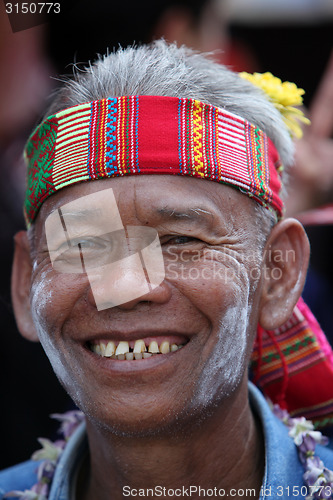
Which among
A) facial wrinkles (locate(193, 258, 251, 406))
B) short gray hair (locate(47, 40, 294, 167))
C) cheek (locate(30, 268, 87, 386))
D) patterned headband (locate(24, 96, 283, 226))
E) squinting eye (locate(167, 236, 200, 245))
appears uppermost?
short gray hair (locate(47, 40, 294, 167))

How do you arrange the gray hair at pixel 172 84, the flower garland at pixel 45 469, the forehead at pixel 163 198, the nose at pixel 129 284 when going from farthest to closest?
the flower garland at pixel 45 469
the gray hair at pixel 172 84
the forehead at pixel 163 198
the nose at pixel 129 284

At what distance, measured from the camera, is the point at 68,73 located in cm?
287

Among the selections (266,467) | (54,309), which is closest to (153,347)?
(54,309)

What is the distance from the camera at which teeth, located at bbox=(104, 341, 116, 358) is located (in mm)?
2295

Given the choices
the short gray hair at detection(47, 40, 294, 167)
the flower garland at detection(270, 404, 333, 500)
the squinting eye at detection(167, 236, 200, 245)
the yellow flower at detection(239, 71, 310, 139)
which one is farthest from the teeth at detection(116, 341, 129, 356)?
the yellow flower at detection(239, 71, 310, 139)

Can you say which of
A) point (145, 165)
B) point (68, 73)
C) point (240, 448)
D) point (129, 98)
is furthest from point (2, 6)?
point (240, 448)

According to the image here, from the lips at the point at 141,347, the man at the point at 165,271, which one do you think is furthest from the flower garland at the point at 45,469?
the lips at the point at 141,347

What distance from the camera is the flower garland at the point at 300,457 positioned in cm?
243

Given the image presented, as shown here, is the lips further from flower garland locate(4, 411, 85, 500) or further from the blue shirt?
flower garland locate(4, 411, 85, 500)

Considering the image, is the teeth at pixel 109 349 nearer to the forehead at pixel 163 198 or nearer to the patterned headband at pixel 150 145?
the forehead at pixel 163 198

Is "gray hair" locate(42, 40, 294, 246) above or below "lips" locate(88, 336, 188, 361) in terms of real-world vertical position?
above

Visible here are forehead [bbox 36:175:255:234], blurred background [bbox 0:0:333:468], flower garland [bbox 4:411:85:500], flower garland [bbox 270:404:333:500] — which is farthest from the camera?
blurred background [bbox 0:0:333:468]

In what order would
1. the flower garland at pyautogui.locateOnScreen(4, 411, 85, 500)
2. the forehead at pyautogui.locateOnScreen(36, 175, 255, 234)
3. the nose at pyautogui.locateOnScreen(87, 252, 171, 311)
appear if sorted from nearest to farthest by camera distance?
1. the nose at pyautogui.locateOnScreen(87, 252, 171, 311)
2. the forehead at pyautogui.locateOnScreen(36, 175, 255, 234)
3. the flower garland at pyautogui.locateOnScreen(4, 411, 85, 500)

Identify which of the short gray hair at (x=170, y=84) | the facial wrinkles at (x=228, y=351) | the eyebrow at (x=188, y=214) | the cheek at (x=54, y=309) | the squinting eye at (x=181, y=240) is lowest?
the facial wrinkles at (x=228, y=351)
